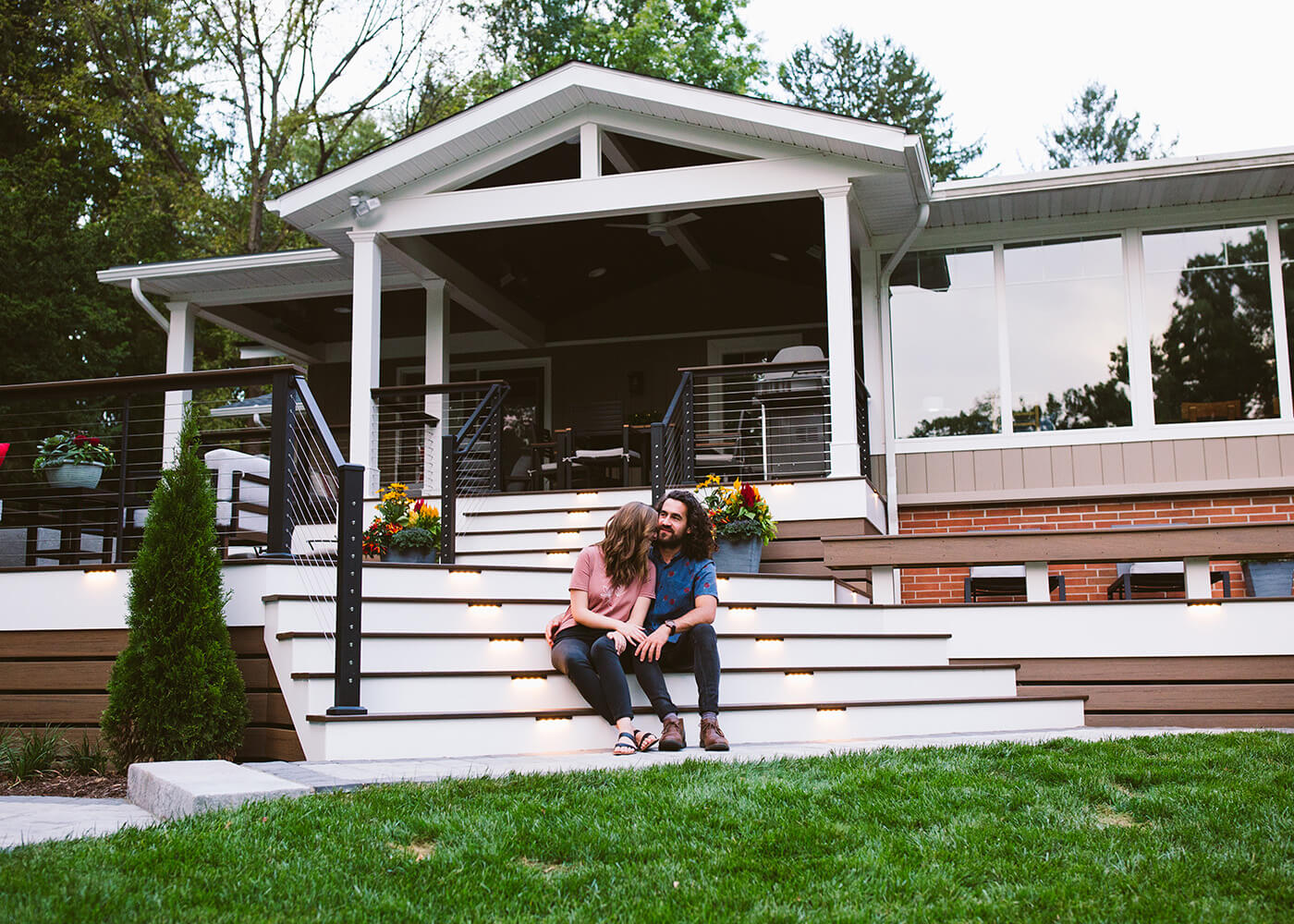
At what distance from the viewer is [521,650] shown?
16.9 ft

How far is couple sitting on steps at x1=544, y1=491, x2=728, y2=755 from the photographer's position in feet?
15.1

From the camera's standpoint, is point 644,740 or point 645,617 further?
point 645,617

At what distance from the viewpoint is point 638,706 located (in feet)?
15.6

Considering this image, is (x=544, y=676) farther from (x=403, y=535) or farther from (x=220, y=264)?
(x=220, y=264)

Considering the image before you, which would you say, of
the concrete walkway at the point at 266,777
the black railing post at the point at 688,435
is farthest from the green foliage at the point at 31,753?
the black railing post at the point at 688,435

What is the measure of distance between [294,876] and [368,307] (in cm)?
661

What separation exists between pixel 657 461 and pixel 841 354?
1520 mm

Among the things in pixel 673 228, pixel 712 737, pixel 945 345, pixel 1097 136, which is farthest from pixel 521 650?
pixel 1097 136

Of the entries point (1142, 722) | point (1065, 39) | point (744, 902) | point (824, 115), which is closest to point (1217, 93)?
point (1065, 39)

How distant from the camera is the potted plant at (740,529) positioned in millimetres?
6984

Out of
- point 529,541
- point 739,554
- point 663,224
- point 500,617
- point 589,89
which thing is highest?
point 589,89

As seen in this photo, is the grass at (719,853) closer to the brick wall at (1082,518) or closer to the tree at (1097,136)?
the brick wall at (1082,518)

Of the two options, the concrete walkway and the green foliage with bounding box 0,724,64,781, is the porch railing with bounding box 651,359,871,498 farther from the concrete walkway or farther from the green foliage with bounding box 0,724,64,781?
the green foliage with bounding box 0,724,64,781

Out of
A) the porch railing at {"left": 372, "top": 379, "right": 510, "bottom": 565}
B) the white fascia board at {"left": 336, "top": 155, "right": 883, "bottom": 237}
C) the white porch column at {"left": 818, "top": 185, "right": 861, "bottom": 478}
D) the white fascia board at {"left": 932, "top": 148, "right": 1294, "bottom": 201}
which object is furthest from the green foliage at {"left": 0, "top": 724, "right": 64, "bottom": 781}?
the white fascia board at {"left": 932, "top": 148, "right": 1294, "bottom": 201}
